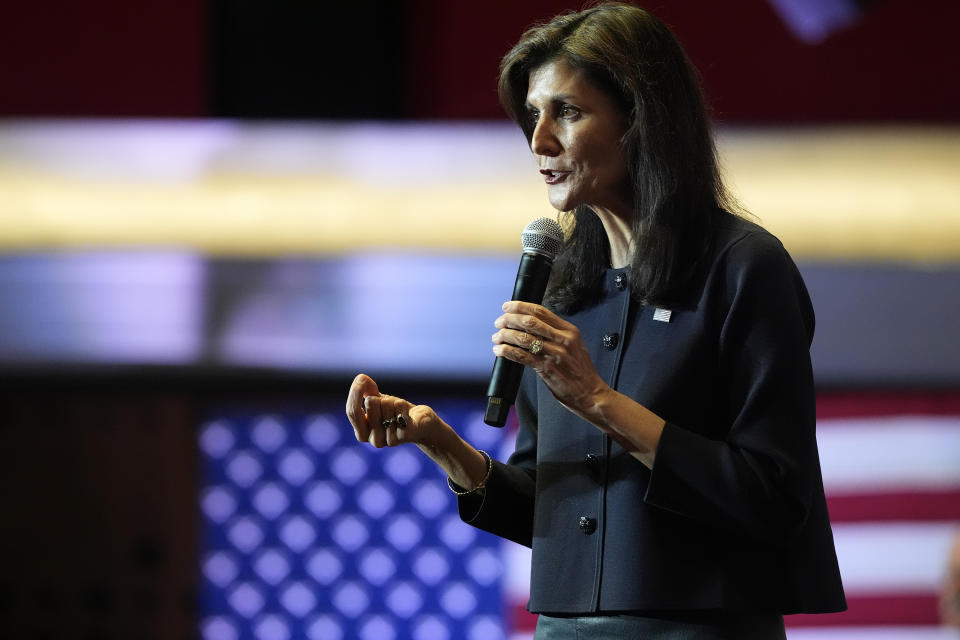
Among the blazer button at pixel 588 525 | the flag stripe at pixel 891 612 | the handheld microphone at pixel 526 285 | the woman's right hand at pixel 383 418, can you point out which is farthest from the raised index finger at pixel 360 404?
the flag stripe at pixel 891 612

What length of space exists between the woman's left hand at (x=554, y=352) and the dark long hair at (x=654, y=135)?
0.15m

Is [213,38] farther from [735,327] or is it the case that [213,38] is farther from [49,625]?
[735,327]

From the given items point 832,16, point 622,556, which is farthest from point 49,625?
point 832,16

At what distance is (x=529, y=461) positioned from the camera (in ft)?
4.74

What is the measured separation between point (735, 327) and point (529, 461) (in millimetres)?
396

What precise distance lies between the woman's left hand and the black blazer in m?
0.09

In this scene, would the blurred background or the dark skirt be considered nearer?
the dark skirt

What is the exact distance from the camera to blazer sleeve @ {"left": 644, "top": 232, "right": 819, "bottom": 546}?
42.9 inches

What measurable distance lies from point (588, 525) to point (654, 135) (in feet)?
→ 1.36

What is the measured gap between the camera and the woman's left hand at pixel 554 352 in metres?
1.09

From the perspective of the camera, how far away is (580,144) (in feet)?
4.07

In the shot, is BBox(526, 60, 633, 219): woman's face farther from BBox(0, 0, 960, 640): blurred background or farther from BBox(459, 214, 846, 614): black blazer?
BBox(0, 0, 960, 640): blurred background

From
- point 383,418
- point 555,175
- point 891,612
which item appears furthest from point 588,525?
point 891,612

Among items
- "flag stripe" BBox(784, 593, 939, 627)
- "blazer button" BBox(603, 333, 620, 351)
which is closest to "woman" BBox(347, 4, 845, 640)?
"blazer button" BBox(603, 333, 620, 351)
